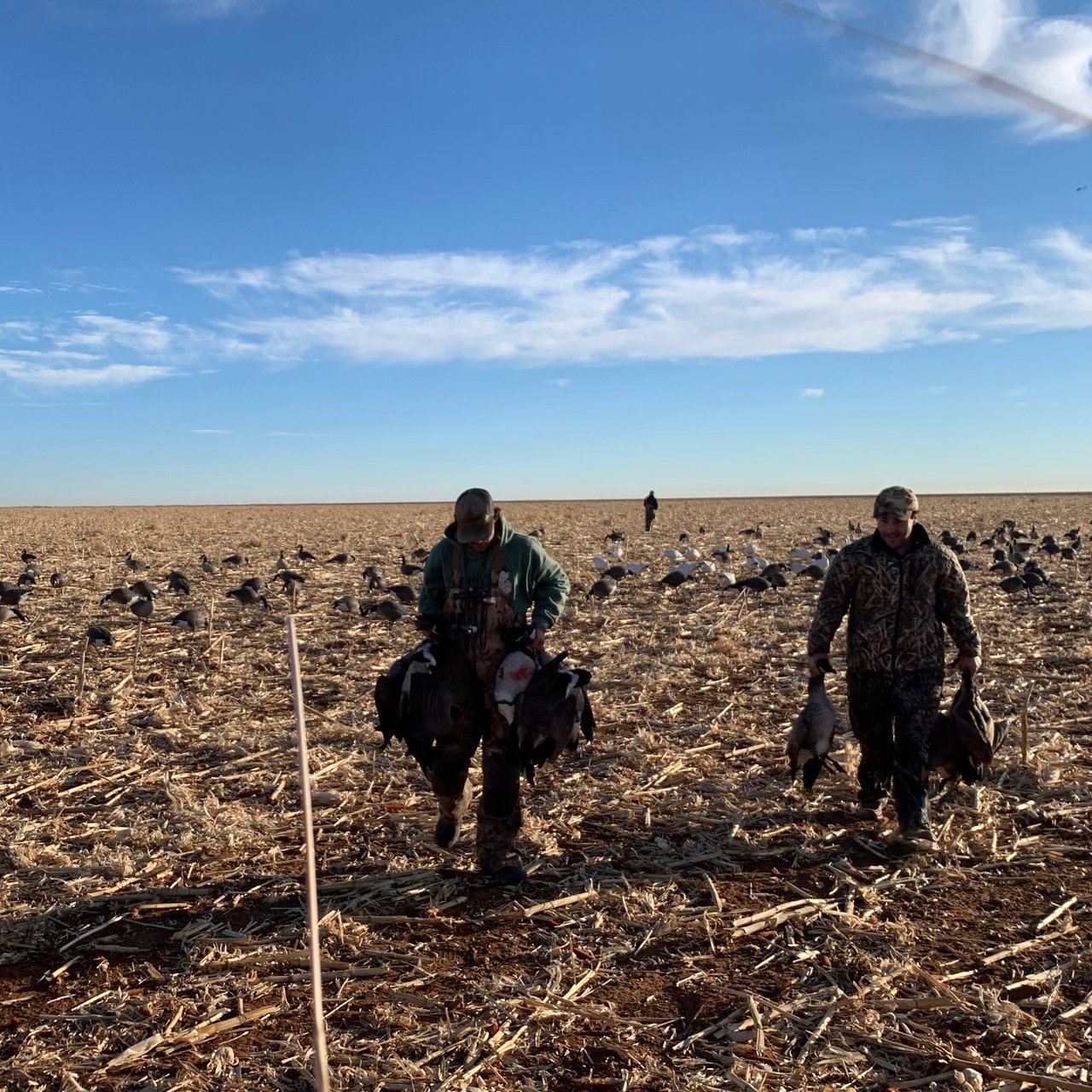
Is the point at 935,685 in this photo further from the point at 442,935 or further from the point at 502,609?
the point at 442,935

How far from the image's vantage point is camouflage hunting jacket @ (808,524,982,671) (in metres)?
5.97

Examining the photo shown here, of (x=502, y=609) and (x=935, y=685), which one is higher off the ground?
(x=502, y=609)

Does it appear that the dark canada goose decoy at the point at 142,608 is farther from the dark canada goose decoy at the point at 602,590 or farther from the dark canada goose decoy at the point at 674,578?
the dark canada goose decoy at the point at 674,578

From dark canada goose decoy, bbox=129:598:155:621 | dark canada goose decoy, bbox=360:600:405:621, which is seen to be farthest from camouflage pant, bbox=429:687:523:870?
dark canada goose decoy, bbox=360:600:405:621

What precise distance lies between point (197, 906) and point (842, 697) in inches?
→ 265

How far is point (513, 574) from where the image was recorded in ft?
18.5

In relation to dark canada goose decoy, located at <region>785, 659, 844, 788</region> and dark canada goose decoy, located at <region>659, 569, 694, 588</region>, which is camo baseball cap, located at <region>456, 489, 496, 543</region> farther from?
dark canada goose decoy, located at <region>659, 569, 694, 588</region>

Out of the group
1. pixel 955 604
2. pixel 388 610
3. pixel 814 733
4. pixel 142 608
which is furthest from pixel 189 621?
pixel 955 604

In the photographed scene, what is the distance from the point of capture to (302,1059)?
3.83 meters

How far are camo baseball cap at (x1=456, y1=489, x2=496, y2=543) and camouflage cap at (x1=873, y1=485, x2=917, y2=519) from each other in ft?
7.46

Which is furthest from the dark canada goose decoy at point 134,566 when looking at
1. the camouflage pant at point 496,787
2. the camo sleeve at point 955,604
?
the camo sleeve at point 955,604

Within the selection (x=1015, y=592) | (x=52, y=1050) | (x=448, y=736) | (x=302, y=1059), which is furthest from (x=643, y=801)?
(x=1015, y=592)

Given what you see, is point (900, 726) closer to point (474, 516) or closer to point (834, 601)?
point (834, 601)

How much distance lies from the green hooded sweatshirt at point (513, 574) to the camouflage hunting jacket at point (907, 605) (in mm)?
1824
